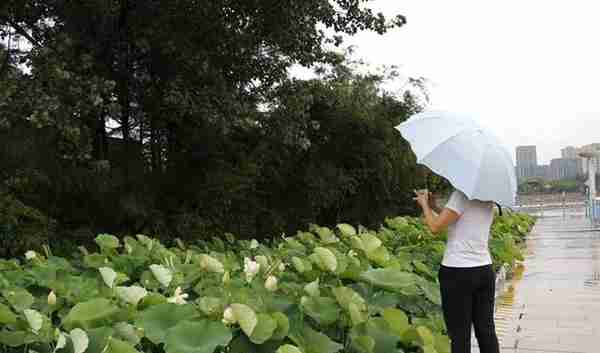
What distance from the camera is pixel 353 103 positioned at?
1283 cm

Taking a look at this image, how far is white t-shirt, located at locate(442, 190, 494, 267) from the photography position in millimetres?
2730

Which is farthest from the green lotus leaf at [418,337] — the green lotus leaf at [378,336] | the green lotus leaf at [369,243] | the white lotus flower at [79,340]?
the white lotus flower at [79,340]

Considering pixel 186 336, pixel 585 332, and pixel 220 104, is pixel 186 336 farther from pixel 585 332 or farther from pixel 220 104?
pixel 220 104

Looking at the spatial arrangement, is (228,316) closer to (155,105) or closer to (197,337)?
(197,337)

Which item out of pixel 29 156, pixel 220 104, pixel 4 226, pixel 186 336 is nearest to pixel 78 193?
pixel 29 156

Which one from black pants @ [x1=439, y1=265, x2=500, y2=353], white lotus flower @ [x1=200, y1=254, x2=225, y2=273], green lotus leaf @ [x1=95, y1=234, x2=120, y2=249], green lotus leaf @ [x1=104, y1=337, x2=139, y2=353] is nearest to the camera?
green lotus leaf @ [x1=104, y1=337, x2=139, y2=353]

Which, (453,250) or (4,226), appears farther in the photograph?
(4,226)

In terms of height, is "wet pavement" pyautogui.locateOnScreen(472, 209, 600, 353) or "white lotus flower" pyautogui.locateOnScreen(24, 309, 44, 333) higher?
"white lotus flower" pyautogui.locateOnScreen(24, 309, 44, 333)

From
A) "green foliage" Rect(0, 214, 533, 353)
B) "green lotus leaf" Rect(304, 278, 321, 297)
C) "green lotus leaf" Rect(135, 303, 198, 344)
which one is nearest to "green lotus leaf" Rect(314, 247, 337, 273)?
"green foliage" Rect(0, 214, 533, 353)

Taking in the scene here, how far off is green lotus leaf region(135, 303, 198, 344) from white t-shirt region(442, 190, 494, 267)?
47.2 inches

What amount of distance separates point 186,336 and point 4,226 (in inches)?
219

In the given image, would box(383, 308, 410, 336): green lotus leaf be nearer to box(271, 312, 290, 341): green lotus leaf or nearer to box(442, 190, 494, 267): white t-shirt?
box(442, 190, 494, 267): white t-shirt

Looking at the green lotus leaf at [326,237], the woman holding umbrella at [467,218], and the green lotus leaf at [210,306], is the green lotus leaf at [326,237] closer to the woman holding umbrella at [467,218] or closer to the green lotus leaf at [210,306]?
the woman holding umbrella at [467,218]

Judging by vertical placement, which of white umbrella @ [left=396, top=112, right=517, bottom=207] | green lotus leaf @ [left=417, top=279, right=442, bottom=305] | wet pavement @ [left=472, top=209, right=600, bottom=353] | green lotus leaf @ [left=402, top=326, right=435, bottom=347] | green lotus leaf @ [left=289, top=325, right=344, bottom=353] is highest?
white umbrella @ [left=396, top=112, right=517, bottom=207]
